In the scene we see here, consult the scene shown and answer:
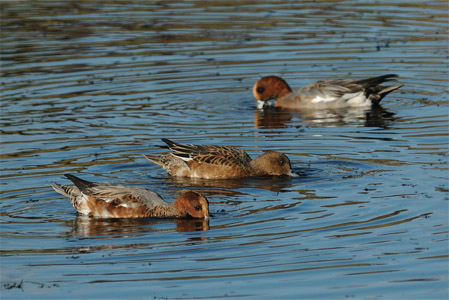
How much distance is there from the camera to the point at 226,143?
1675cm

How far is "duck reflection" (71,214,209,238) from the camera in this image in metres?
12.0

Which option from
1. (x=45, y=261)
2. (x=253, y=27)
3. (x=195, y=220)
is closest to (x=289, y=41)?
(x=253, y=27)

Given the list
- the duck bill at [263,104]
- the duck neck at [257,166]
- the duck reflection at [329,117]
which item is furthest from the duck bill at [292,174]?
the duck bill at [263,104]

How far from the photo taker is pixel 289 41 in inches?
998

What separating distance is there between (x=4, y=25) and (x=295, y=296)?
20281 millimetres

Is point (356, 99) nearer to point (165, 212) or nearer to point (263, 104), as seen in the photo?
point (263, 104)

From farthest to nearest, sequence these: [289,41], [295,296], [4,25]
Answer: [4,25], [289,41], [295,296]

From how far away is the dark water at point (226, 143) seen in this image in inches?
406

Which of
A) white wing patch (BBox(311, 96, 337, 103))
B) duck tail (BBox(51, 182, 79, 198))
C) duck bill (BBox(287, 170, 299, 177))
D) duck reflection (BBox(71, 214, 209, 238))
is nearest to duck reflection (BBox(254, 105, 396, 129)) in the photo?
white wing patch (BBox(311, 96, 337, 103))

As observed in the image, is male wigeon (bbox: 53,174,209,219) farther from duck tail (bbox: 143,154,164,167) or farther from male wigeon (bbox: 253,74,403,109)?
male wigeon (bbox: 253,74,403,109)

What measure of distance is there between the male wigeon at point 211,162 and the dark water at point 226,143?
0.24m

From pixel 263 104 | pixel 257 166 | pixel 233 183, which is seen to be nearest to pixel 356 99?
pixel 263 104

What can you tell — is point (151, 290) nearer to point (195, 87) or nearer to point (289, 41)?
point (195, 87)

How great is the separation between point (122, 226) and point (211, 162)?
2.75 m
